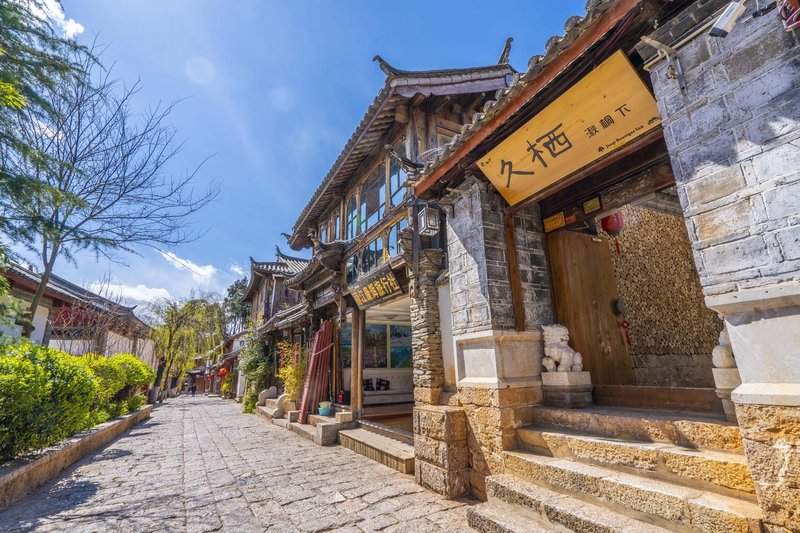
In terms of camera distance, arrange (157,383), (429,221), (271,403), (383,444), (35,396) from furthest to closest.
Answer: (157,383) < (271,403) < (383,444) < (429,221) < (35,396)

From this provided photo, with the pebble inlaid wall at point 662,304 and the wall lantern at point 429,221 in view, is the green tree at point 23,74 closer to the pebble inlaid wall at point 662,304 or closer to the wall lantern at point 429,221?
the wall lantern at point 429,221

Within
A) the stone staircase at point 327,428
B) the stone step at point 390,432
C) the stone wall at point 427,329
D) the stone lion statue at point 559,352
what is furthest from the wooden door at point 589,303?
the stone staircase at point 327,428

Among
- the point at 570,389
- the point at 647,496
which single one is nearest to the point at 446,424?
the point at 570,389

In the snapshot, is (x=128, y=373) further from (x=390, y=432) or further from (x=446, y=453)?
(x=446, y=453)

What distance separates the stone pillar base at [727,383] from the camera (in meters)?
2.54

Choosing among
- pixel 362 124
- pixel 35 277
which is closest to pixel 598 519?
pixel 362 124

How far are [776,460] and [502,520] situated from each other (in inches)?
75.0

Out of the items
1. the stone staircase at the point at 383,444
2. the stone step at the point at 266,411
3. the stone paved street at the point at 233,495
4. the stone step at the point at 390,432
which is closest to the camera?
the stone paved street at the point at 233,495

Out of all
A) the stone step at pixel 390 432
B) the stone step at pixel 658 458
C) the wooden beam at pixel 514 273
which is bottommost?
the stone step at pixel 390 432

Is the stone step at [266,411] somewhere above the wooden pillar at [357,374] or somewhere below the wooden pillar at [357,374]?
below

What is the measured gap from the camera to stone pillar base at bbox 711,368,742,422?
2545mm

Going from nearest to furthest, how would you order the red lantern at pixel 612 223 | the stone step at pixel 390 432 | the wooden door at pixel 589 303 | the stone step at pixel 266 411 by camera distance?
the wooden door at pixel 589 303
the red lantern at pixel 612 223
the stone step at pixel 390 432
the stone step at pixel 266 411

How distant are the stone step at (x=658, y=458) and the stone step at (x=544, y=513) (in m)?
0.39

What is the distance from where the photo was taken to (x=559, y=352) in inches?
168
